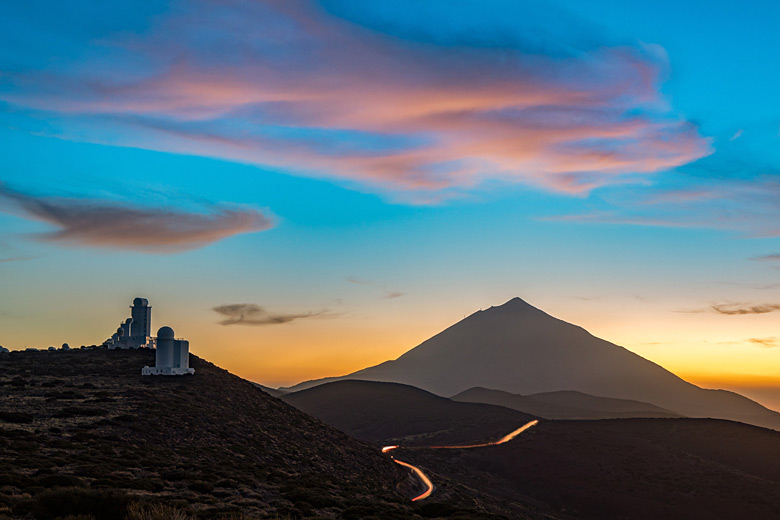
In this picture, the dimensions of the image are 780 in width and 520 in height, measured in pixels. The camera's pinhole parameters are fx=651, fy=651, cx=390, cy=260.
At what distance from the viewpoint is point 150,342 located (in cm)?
6950

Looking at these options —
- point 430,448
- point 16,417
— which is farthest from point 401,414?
point 16,417

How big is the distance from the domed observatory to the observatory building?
7981 millimetres

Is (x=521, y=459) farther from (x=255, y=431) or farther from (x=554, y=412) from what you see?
(x=554, y=412)

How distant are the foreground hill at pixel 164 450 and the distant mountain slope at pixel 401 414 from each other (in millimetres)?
50607

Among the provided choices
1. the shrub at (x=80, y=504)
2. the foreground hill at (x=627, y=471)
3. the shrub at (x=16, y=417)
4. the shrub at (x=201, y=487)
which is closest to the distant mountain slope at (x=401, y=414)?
the foreground hill at (x=627, y=471)

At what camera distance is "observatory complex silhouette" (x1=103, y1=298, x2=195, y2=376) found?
58969mm

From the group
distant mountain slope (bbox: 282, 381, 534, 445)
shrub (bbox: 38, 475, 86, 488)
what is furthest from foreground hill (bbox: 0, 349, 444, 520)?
distant mountain slope (bbox: 282, 381, 534, 445)

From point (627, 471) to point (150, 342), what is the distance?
193 feet

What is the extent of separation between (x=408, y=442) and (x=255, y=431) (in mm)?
58280

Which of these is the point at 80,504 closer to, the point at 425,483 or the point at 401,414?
the point at 425,483

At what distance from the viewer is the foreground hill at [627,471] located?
68.5 metres

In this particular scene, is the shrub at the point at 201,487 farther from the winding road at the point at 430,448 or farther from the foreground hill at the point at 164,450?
the winding road at the point at 430,448

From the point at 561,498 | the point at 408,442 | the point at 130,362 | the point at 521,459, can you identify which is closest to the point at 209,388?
the point at 130,362

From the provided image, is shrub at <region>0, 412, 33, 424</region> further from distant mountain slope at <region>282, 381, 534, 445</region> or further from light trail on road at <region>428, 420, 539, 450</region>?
distant mountain slope at <region>282, 381, 534, 445</region>
